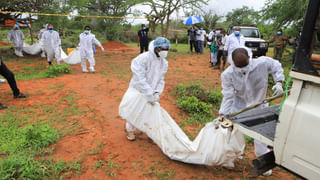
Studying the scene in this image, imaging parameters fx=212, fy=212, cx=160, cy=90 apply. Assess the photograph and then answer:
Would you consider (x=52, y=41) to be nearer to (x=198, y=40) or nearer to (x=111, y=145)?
(x=111, y=145)

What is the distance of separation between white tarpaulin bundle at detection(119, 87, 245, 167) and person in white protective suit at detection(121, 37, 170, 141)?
12 centimetres

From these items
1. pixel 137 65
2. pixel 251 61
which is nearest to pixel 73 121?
pixel 137 65

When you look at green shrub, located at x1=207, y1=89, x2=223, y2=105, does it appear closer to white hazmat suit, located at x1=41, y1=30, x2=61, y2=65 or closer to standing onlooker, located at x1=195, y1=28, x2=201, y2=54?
white hazmat suit, located at x1=41, y1=30, x2=61, y2=65

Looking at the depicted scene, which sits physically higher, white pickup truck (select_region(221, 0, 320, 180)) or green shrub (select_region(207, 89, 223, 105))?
white pickup truck (select_region(221, 0, 320, 180))

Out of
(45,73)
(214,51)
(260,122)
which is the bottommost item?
(45,73)

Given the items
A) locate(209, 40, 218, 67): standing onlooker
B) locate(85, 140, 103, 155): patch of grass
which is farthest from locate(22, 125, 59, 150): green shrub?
locate(209, 40, 218, 67): standing onlooker

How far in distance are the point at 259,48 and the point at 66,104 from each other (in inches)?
373

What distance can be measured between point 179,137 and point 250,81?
1099 mm

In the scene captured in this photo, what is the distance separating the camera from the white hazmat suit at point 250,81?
8.19ft

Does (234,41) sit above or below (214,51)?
above

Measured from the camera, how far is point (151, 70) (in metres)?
3.18

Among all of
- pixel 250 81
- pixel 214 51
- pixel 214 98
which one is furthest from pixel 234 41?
pixel 250 81

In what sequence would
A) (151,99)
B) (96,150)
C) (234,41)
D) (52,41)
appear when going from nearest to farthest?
(151,99), (96,150), (234,41), (52,41)

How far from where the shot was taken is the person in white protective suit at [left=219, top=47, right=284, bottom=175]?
2400 millimetres
